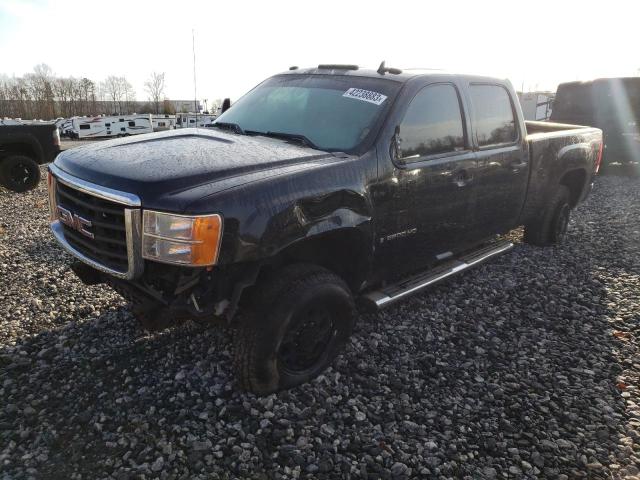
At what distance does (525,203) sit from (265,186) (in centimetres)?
340

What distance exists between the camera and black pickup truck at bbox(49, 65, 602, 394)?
2.35m

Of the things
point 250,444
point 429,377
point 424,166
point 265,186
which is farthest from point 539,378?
point 265,186

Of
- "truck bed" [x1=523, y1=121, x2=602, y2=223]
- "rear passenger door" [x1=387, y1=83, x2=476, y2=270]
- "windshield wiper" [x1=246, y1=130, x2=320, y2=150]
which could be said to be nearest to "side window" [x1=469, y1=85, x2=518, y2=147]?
"rear passenger door" [x1=387, y1=83, x2=476, y2=270]

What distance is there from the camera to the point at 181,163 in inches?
102

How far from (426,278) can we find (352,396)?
4.19 feet

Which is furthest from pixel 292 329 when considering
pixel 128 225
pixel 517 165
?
pixel 517 165

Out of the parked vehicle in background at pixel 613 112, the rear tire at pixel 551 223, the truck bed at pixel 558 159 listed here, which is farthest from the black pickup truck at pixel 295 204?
the parked vehicle in background at pixel 613 112

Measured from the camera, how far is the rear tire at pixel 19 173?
28.1 feet

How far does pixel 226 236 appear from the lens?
2.28m

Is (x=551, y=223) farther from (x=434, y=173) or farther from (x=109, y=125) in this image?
(x=109, y=125)

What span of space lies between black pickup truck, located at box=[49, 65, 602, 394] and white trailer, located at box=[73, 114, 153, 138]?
2176 centimetres

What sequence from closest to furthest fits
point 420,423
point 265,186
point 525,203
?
1. point 265,186
2. point 420,423
3. point 525,203

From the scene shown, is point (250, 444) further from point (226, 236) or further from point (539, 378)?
point (539, 378)

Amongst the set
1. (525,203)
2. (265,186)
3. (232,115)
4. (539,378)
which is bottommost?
(539,378)
